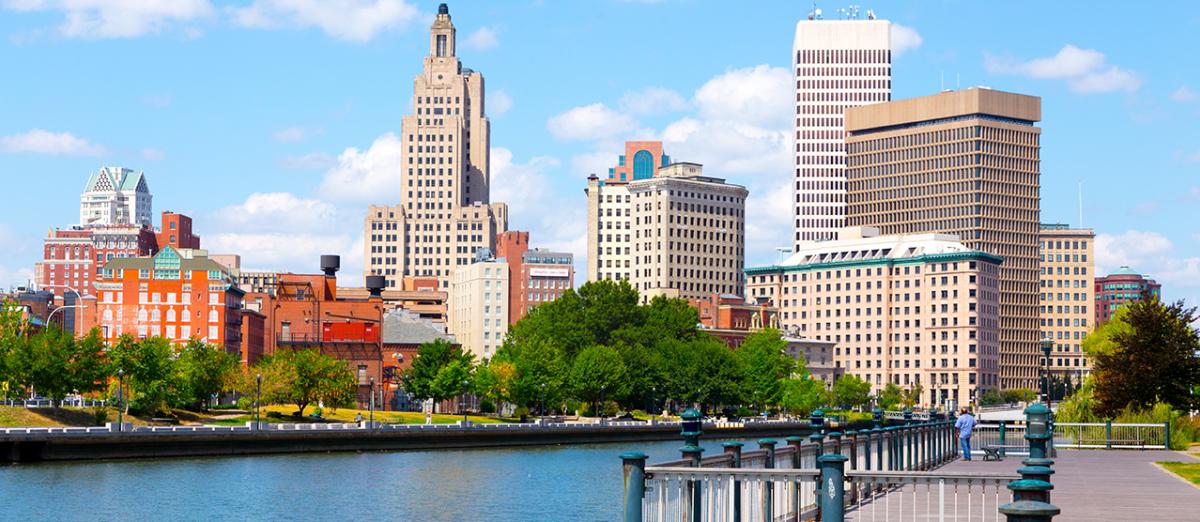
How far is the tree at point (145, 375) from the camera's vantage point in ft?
379

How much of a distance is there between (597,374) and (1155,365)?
102m

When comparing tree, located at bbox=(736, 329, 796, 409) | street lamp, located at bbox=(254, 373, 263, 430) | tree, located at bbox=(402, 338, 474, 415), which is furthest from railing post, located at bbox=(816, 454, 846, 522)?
tree, located at bbox=(736, 329, 796, 409)

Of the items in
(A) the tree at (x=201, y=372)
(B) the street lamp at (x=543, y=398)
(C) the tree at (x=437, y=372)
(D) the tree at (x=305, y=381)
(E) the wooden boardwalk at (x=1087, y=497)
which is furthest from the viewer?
(B) the street lamp at (x=543, y=398)

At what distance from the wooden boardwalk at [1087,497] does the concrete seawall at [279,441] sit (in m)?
58.5

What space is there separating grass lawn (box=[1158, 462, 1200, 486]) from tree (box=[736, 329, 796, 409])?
14167cm

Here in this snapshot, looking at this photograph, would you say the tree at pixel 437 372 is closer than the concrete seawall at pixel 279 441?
No

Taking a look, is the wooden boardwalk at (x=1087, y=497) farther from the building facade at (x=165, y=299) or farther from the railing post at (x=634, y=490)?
the building facade at (x=165, y=299)

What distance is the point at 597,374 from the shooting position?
16750 centimetres

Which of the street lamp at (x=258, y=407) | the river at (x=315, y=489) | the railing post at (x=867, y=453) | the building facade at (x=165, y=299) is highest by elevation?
the building facade at (x=165, y=299)

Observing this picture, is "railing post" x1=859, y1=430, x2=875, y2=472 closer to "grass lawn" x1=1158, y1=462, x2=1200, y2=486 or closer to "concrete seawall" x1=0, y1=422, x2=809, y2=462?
"grass lawn" x1=1158, y1=462, x2=1200, y2=486

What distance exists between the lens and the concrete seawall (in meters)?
91.0

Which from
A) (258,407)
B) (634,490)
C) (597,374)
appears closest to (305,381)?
(258,407)

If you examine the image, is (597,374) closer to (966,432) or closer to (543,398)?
(543,398)

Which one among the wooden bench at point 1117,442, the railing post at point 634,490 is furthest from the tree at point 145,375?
the railing post at point 634,490
